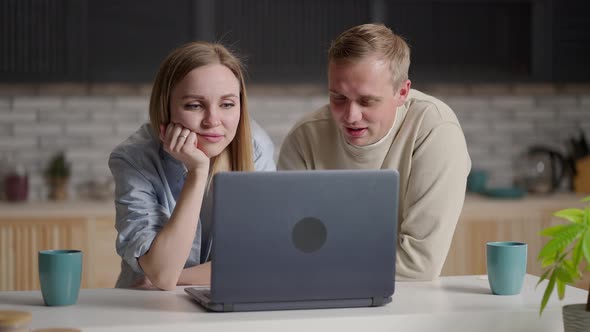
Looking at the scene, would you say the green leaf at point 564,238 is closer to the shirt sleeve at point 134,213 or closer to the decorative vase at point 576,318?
the decorative vase at point 576,318

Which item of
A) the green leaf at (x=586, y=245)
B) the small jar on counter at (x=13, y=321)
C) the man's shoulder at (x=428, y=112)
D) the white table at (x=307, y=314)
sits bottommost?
the white table at (x=307, y=314)

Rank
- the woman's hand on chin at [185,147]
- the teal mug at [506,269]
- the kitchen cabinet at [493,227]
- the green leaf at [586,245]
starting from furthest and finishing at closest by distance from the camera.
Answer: the kitchen cabinet at [493,227]
the woman's hand on chin at [185,147]
the teal mug at [506,269]
the green leaf at [586,245]

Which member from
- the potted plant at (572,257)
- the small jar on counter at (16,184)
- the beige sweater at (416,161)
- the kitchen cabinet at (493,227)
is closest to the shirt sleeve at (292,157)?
the beige sweater at (416,161)

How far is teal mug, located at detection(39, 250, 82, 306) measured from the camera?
203 cm

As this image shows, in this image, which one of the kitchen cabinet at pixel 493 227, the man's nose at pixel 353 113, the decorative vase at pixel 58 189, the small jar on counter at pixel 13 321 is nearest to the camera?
the small jar on counter at pixel 13 321

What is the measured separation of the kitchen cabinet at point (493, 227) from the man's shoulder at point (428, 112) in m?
1.87

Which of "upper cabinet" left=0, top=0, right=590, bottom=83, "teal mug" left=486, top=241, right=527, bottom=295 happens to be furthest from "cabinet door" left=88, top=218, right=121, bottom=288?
"teal mug" left=486, top=241, right=527, bottom=295

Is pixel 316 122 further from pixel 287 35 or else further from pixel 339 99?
pixel 287 35

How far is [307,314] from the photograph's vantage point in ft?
6.38

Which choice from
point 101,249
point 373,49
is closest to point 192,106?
point 373,49

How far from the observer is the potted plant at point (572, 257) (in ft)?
5.95

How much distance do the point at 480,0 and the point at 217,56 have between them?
3010mm

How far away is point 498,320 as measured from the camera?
1991mm

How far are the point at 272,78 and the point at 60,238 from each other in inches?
54.6
